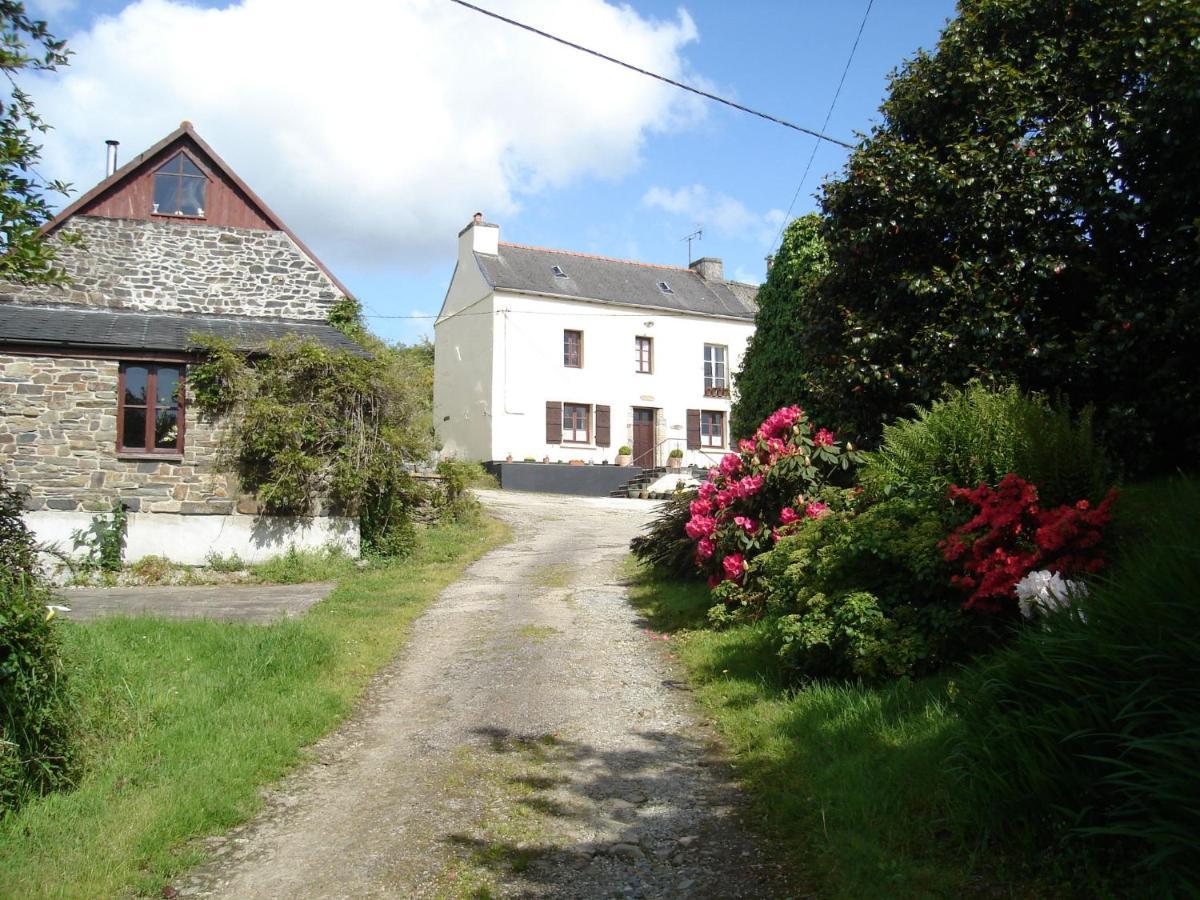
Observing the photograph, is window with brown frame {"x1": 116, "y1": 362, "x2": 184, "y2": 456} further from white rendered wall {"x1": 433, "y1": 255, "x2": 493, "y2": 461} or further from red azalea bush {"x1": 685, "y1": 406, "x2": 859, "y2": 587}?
white rendered wall {"x1": 433, "y1": 255, "x2": 493, "y2": 461}

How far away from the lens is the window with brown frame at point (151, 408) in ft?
47.2

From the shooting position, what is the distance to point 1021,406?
657 centimetres

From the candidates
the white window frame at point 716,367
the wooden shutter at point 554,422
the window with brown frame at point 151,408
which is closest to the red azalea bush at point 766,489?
the window with brown frame at point 151,408

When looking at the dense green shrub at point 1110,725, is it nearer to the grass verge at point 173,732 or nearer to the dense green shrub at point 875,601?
the dense green shrub at point 875,601

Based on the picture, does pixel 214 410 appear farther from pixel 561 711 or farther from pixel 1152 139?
pixel 1152 139

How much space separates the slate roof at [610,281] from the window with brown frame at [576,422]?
Answer: 12.3ft

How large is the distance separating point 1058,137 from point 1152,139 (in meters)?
0.85

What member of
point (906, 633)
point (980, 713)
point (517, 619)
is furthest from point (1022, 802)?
point (517, 619)

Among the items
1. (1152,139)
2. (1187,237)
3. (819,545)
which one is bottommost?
(819,545)

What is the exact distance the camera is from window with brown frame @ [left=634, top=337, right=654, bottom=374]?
32844mm

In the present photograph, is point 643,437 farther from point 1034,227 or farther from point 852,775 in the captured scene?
point 852,775

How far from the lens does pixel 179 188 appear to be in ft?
56.4

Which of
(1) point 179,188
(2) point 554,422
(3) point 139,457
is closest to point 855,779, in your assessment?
(3) point 139,457

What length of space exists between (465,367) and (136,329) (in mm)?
17683
